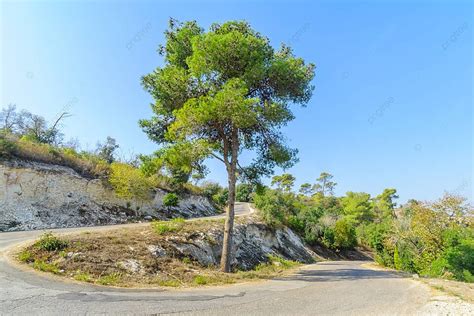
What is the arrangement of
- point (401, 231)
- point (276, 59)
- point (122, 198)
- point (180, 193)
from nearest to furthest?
point (276, 59)
point (401, 231)
point (122, 198)
point (180, 193)

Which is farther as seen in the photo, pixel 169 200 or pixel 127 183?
pixel 169 200

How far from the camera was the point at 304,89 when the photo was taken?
12.0 metres

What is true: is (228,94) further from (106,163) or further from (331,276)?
(106,163)

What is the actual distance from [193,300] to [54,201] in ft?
64.5

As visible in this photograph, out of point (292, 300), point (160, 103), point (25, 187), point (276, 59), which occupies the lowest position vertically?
point (292, 300)

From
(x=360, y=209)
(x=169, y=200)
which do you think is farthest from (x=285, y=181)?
(x=169, y=200)

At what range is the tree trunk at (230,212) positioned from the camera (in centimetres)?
1077

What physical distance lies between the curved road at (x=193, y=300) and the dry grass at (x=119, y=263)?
2.11 ft

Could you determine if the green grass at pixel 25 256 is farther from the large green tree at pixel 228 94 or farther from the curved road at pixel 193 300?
the large green tree at pixel 228 94

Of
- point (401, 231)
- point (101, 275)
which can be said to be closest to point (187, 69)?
point (101, 275)

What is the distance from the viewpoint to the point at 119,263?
848 centimetres

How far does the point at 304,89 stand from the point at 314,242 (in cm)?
3043

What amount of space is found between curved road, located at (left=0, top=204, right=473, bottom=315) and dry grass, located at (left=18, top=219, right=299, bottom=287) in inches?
25.4

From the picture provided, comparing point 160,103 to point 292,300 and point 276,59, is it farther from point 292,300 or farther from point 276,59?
point 292,300
